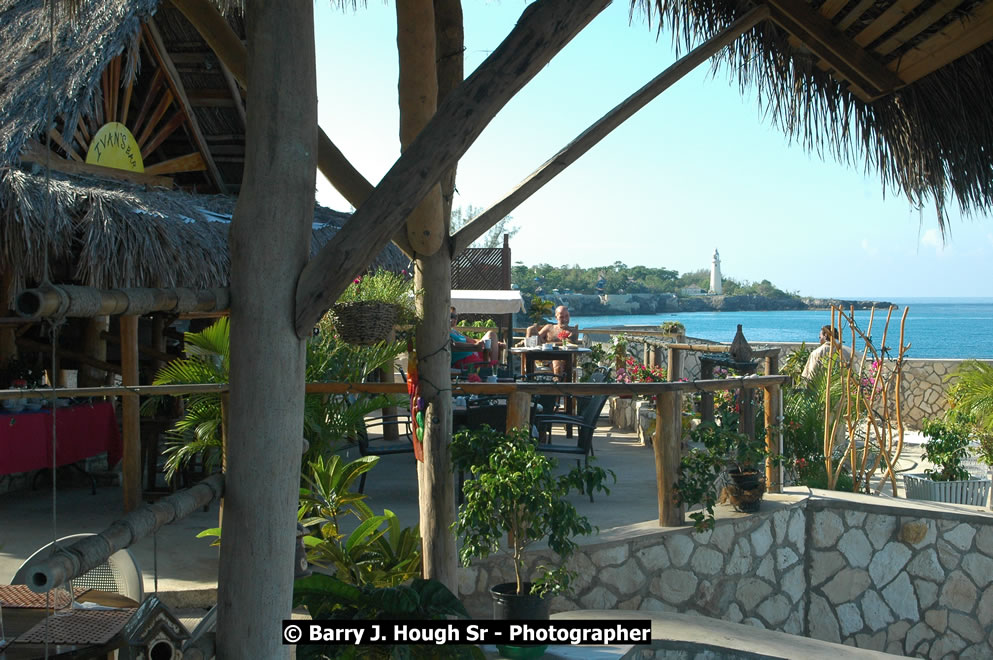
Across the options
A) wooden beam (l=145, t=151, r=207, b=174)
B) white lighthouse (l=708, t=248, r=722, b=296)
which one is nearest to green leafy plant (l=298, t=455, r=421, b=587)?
wooden beam (l=145, t=151, r=207, b=174)

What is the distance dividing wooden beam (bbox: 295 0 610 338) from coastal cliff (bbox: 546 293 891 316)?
1934 inches

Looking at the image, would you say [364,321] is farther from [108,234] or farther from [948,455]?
[948,455]

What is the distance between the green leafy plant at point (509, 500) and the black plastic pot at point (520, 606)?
0.16 ft

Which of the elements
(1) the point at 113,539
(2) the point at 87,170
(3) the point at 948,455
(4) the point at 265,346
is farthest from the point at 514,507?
(2) the point at 87,170

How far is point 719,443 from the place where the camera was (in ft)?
15.5

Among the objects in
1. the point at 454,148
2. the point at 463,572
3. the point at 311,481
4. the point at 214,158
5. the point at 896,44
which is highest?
the point at 214,158

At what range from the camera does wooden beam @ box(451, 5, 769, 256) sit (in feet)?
11.3

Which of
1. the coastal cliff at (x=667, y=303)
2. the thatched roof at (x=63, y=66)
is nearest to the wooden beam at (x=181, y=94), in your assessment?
the thatched roof at (x=63, y=66)

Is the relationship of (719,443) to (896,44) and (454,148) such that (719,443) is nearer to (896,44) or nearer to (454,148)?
(896,44)

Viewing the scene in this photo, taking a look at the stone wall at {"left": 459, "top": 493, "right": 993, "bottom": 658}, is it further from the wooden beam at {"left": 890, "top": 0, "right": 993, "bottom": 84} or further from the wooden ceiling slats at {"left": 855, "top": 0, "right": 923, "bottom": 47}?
the wooden ceiling slats at {"left": 855, "top": 0, "right": 923, "bottom": 47}

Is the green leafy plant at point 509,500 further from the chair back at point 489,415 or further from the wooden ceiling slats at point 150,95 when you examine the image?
the wooden ceiling slats at point 150,95

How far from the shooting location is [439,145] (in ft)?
7.80

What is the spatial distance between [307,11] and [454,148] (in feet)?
1.76

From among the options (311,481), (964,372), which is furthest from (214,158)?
(964,372)
